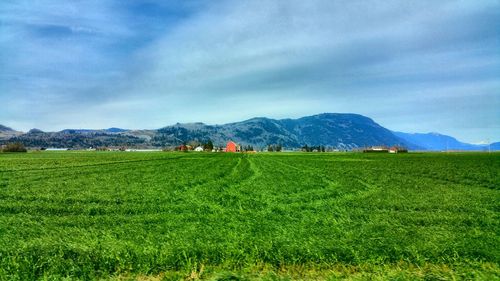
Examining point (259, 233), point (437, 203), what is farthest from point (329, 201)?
point (259, 233)

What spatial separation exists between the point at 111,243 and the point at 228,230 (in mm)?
4079

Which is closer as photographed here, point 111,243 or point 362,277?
point 362,277

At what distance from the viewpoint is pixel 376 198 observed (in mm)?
22453

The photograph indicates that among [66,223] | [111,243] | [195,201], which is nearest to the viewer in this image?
[111,243]

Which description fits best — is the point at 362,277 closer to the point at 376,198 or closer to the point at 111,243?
the point at 111,243

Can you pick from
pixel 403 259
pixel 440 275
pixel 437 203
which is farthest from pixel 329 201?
pixel 440 275

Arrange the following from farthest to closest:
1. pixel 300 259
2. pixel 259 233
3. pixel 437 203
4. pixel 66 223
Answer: pixel 437 203, pixel 66 223, pixel 259 233, pixel 300 259

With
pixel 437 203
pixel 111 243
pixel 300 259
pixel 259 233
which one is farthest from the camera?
pixel 437 203

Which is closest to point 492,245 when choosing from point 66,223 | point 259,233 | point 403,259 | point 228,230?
point 403,259

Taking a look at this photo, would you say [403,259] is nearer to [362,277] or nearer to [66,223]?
[362,277]

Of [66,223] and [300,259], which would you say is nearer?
[300,259]

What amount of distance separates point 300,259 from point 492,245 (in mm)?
6443

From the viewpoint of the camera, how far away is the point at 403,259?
36.3ft

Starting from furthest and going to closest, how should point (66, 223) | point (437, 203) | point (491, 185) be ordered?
point (491, 185)
point (437, 203)
point (66, 223)
